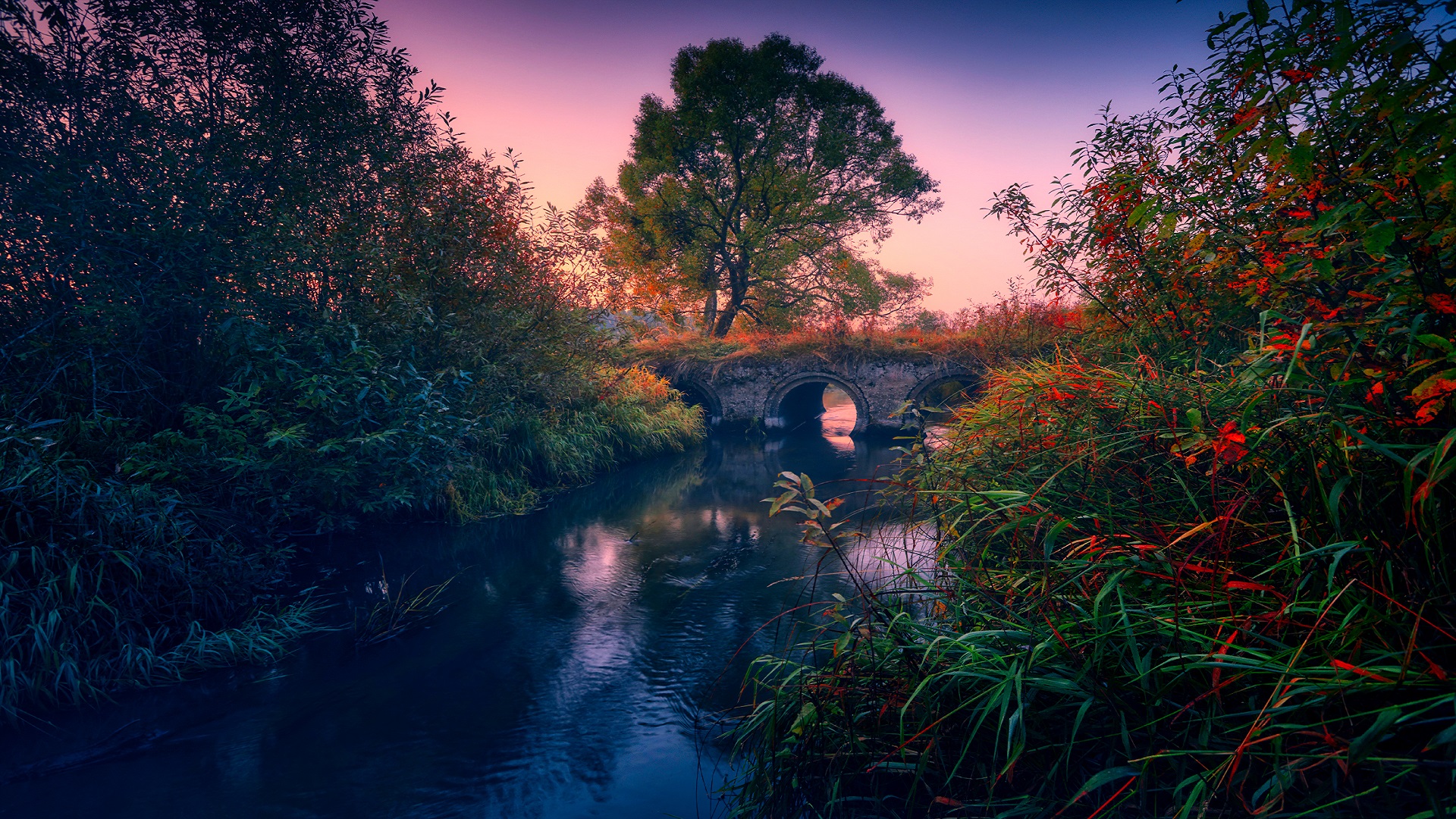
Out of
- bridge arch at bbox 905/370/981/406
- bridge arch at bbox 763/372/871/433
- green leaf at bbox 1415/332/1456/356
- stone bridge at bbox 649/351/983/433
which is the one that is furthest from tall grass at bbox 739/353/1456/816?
bridge arch at bbox 763/372/871/433

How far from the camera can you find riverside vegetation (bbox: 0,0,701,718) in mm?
5243

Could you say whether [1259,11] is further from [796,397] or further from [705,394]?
[796,397]

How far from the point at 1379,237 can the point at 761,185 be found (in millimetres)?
26456

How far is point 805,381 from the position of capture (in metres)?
22.2

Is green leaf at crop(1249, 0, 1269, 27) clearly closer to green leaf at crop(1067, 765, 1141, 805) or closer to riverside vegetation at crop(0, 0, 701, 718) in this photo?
green leaf at crop(1067, 765, 1141, 805)

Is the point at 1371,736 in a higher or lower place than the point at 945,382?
lower

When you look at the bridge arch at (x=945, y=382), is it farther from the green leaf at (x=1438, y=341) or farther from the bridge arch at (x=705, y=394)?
the green leaf at (x=1438, y=341)

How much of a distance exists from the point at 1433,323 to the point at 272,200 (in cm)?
1031

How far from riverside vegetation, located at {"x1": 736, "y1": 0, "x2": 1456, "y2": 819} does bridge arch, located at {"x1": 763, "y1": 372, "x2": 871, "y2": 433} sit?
17.2 m

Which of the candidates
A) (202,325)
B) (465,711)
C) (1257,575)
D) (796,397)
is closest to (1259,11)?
(1257,575)

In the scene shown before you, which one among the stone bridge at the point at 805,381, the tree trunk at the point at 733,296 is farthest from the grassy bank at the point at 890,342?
the tree trunk at the point at 733,296

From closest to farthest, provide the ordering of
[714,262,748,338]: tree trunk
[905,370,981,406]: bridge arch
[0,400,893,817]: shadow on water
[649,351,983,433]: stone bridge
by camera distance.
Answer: [0,400,893,817]: shadow on water
[905,370,981,406]: bridge arch
[649,351,983,433]: stone bridge
[714,262,748,338]: tree trunk

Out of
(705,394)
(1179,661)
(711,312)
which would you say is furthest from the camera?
(711,312)

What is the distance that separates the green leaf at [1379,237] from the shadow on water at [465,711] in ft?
10.8
